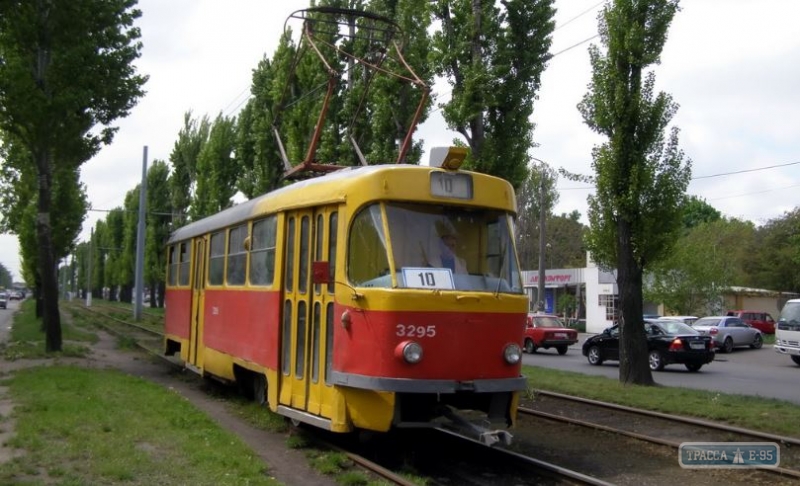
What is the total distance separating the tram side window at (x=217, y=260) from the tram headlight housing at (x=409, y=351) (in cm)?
583

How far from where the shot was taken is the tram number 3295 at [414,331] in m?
7.71

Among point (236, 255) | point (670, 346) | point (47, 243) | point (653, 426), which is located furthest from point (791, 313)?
point (47, 243)

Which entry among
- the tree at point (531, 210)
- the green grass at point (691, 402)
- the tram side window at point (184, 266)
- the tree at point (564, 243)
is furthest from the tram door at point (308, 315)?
the tree at point (564, 243)

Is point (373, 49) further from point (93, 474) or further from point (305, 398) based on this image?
point (93, 474)

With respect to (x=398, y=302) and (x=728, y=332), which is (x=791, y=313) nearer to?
(x=728, y=332)

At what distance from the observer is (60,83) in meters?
18.5

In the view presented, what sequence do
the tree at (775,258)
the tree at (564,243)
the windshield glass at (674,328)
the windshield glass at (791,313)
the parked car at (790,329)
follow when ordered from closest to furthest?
the windshield glass at (674,328)
the windshield glass at (791,313)
the parked car at (790,329)
the tree at (775,258)
the tree at (564,243)

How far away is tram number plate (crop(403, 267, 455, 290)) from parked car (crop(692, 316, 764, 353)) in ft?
92.3

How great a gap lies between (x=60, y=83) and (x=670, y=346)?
17.6 metres

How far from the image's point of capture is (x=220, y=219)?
43.4 ft

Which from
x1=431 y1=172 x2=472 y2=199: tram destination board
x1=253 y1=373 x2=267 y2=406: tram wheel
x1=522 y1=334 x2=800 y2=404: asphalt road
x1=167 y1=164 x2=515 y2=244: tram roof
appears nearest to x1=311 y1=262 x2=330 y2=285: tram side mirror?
x1=167 y1=164 x2=515 y2=244: tram roof

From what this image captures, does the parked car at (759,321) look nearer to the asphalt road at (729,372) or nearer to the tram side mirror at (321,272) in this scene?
the asphalt road at (729,372)

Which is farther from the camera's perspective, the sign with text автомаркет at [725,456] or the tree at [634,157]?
the tree at [634,157]

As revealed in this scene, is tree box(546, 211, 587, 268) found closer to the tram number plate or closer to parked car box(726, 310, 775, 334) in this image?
parked car box(726, 310, 775, 334)
